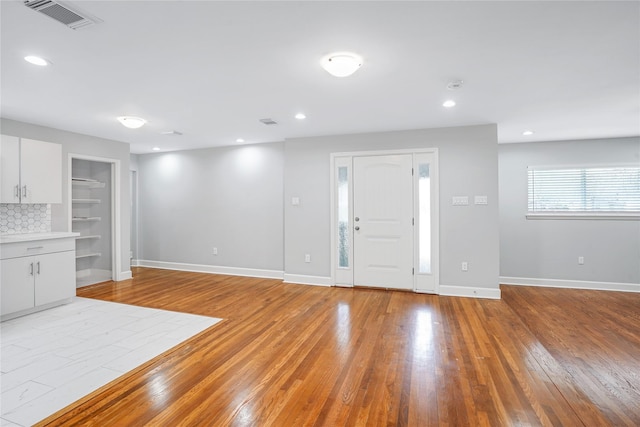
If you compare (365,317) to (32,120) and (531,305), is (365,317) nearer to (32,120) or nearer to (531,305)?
(531,305)

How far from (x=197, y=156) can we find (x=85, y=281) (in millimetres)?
2928

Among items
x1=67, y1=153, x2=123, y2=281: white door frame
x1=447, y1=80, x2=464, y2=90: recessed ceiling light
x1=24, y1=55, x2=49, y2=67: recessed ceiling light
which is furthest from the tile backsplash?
x1=447, y1=80, x2=464, y2=90: recessed ceiling light

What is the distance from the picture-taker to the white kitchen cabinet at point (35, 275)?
3.49 metres

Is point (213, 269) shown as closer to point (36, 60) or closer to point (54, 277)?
point (54, 277)

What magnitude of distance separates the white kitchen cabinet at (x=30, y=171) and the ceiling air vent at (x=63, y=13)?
2859 millimetres

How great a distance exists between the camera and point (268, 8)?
5.98 feet

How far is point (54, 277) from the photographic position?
3936 mm

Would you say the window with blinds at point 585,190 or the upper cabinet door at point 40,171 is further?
the window with blinds at point 585,190

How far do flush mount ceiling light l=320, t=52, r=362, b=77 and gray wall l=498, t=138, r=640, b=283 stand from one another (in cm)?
425

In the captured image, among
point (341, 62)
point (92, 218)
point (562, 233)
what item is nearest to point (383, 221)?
point (341, 62)

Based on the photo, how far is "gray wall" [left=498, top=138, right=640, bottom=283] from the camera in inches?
195

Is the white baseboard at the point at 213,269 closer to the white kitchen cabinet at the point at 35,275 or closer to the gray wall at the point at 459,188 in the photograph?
the gray wall at the point at 459,188

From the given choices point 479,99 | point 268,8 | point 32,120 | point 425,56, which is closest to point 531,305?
point 479,99

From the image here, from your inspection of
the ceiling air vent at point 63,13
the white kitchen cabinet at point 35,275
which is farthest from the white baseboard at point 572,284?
the white kitchen cabinet at point 35,275
